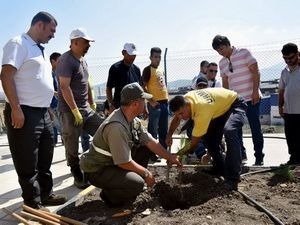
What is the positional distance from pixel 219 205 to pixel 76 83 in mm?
2336

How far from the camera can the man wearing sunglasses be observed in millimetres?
4895

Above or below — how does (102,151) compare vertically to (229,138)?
above

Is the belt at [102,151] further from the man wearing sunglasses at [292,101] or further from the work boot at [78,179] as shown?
the man wearing sunglasses at [292,101]

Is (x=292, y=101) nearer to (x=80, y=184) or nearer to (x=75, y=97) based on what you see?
(x=75, y=97)

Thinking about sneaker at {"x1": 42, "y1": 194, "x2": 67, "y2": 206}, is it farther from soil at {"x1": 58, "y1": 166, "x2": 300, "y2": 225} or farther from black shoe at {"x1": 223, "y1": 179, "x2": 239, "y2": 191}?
black shoe at {"x1": 223, "y1": 179, "x2": 239, "y2": 191}


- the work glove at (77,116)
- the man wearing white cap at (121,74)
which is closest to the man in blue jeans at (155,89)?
the man wearing white cap at (121,74)

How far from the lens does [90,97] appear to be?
5223mm

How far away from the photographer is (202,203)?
11.9 feet

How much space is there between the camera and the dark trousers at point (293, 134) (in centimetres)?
504

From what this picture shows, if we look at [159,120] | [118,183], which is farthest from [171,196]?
[159,120]

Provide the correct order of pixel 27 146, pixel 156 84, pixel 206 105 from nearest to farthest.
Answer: pixel 27 146, pixel 206 105, pixel 156 84

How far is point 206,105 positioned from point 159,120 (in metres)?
2.54

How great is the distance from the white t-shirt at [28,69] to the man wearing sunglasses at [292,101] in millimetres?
3151

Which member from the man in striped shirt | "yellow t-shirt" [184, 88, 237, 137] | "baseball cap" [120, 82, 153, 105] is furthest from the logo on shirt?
the man in striped shirt
